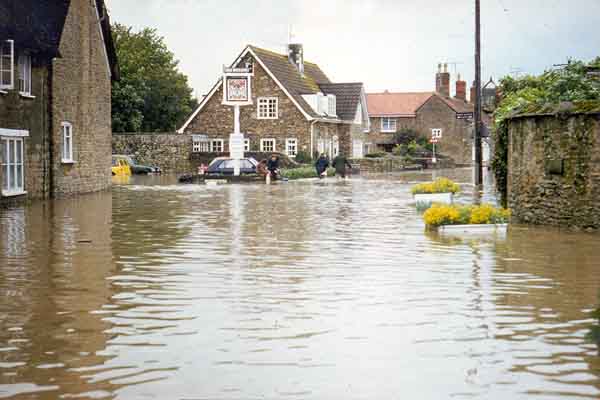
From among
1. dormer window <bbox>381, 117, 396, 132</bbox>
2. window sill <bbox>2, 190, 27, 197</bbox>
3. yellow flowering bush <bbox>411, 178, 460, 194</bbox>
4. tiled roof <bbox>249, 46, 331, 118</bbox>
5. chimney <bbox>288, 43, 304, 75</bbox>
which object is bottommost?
window sill <bbox>2, 190, 27, 197</bbox>

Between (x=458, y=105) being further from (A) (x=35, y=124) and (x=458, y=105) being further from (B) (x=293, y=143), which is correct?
(A) (x=35, y=124)

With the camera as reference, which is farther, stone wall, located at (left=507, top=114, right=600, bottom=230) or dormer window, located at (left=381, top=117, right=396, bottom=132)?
dormer window, located at (left=381, top=117, right=396, bottom=132)

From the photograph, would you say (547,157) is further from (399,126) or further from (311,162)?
(399,126)

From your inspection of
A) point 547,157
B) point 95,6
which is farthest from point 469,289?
point 95,6

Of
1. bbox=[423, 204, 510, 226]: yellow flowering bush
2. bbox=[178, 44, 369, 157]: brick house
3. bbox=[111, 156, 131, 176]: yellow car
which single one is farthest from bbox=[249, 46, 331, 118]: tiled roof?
bbox=[423, 204, 510, 226]: yellow flowering bush

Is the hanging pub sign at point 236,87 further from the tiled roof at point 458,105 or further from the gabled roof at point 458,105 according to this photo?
the tiled roof at point 458,105

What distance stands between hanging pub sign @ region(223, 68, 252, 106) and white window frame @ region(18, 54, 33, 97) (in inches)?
824

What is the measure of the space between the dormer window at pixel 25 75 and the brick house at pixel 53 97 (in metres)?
0.03

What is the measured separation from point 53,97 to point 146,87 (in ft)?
153

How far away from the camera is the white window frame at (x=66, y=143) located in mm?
33344

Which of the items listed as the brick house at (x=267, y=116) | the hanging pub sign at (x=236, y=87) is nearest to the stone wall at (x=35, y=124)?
the hanging pub sign at (x=236, y=87)

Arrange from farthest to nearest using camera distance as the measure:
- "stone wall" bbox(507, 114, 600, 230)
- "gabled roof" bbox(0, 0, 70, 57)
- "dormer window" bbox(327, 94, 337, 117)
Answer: "dormer window" bbox(327, 94, 337, 117) → "gabled roof" bbox(0, 0, 70, 57) → "stone wall" bbox(507, 114, 600, 230)

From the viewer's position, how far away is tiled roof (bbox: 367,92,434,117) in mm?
101194

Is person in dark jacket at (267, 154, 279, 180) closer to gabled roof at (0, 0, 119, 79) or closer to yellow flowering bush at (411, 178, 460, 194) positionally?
gabled roof at (0, 0, 119, 79)
